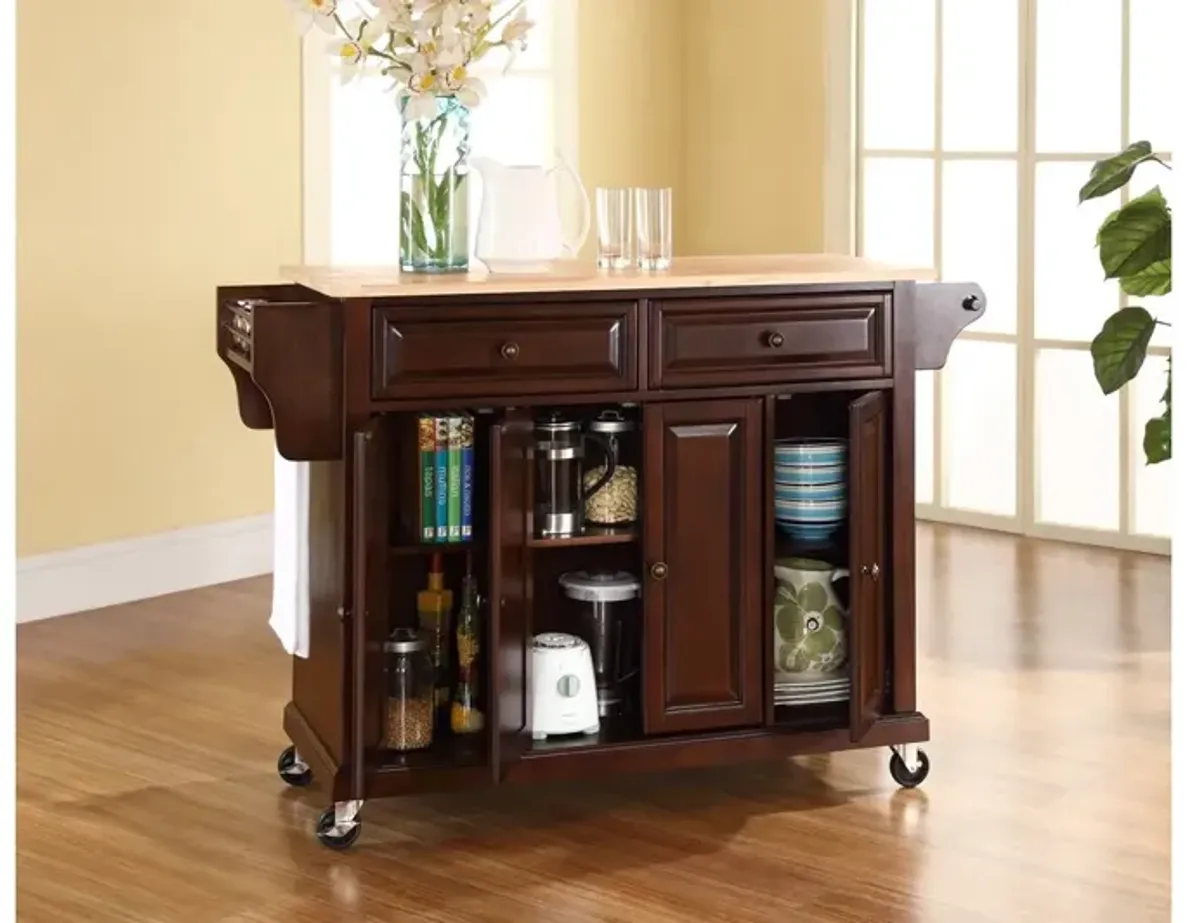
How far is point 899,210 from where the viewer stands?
5.81 meters

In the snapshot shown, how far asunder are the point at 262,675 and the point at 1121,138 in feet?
9.07

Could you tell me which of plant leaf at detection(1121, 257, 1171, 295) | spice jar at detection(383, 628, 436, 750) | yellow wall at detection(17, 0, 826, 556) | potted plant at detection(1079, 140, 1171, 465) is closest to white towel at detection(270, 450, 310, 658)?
spice jar at detection(383, 628, 436, 750)

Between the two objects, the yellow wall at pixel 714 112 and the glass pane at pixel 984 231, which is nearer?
the glass pane at pixel 984 231

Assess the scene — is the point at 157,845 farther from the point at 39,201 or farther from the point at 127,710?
the point at 39,201

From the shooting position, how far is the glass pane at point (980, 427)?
5602 mm

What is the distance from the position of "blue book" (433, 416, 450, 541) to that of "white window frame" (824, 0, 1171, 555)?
2746mm

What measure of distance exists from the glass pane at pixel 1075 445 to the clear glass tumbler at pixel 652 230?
2461 mm

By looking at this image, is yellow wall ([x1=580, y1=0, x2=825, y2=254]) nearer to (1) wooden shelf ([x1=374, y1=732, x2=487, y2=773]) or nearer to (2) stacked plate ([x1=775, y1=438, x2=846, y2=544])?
(2) stacked plate ([x1=775, y1=438, x2=846, y2=544])

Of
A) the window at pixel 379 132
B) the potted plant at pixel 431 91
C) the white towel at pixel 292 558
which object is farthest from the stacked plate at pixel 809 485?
the window at pixel 379 132

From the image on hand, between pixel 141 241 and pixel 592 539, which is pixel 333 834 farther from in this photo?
pixel 141 241

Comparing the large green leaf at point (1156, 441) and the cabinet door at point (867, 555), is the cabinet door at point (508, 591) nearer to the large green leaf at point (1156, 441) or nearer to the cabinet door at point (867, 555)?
the cabinet door at point (867, 555)

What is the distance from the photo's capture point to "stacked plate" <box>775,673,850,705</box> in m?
3.27

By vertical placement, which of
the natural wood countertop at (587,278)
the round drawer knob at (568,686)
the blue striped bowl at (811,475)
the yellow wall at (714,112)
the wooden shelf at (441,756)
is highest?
the yellow wall at (714,112)

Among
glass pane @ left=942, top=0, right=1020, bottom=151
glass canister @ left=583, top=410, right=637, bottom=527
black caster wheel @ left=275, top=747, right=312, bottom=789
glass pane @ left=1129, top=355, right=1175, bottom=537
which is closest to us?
glass canister @ left=583, top=410, right=637, bottom=527
